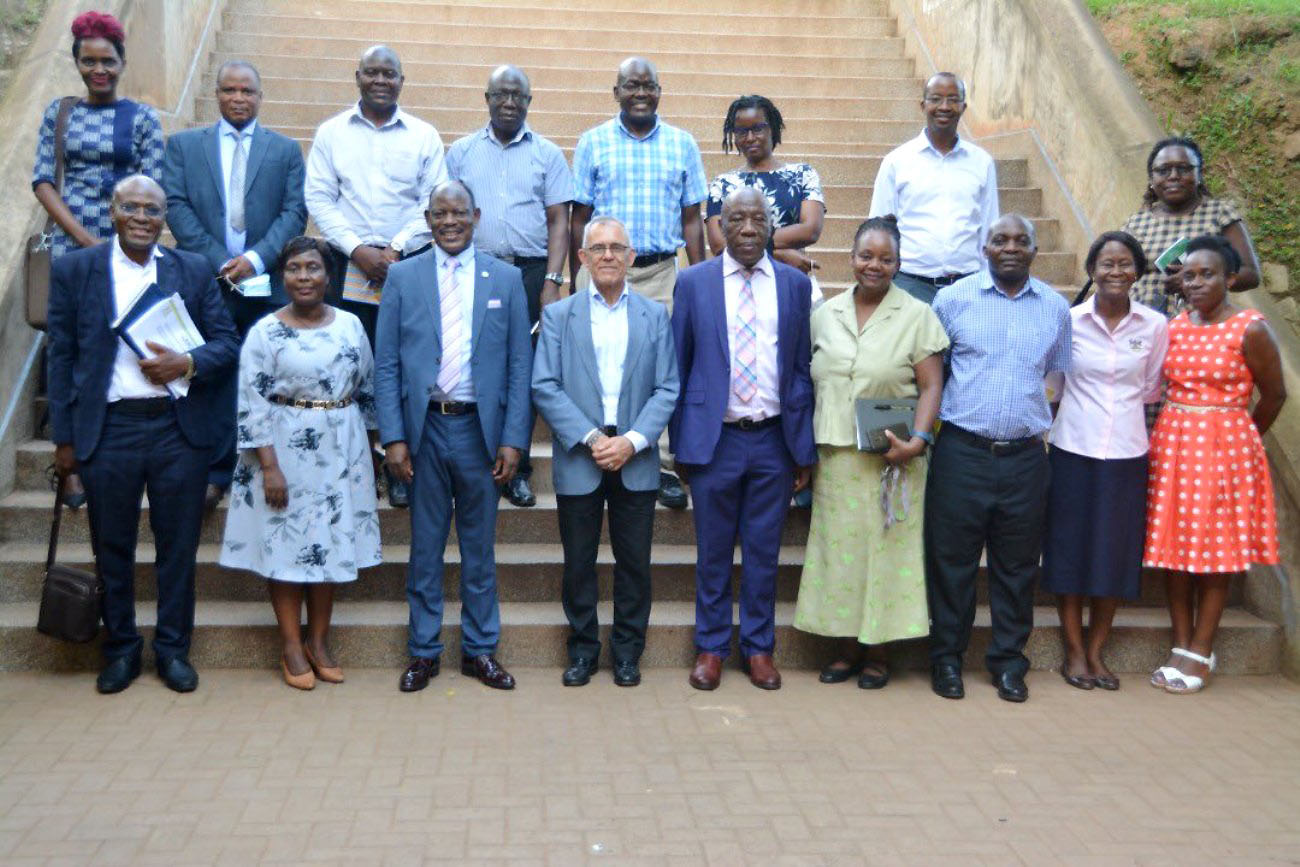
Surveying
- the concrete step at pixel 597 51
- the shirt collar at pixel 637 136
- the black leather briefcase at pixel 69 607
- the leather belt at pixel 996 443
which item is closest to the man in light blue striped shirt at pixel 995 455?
the leather belt at pixel 996 443

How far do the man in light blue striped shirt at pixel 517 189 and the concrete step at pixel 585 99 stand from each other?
321 centimetres

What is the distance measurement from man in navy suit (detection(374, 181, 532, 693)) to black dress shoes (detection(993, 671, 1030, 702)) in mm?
2213

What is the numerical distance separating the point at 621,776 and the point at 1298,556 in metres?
3.68

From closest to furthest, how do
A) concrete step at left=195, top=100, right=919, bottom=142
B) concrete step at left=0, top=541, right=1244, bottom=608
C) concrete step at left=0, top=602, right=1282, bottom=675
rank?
1. concrete step at left=0, top=602, right=1282, bottom=675
2. concrete step at left=0, top=541, right=1244, bottom=608
3. concrete step at left=195, top=100, right=919, bottom=142

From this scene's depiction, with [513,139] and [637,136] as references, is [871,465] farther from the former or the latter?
[513,139]

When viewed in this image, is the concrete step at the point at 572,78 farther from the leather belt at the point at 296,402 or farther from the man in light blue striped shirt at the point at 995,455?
the man in light blue striped shirt at the point at 995,455

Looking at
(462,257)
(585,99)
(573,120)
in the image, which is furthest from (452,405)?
(585,99)

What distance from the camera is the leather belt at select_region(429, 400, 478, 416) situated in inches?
222

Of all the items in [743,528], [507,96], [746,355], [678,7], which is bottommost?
[743,528]

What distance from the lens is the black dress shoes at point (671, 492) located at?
6562 mm

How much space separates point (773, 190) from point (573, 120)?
373 centimetres

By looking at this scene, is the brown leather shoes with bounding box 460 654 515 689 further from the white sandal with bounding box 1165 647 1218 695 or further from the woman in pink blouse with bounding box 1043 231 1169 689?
the white sandal with bounding box 1165 647 1218 695

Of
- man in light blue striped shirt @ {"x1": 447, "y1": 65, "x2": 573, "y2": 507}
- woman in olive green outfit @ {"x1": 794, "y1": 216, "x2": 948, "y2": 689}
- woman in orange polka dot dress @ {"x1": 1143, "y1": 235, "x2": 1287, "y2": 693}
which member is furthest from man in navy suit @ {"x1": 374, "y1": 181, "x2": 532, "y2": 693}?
woman in orange polka dot dress @ {"x1": 1143, "y1": 235, "x2": 1287, "y2": 693}

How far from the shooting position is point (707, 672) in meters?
5.74
